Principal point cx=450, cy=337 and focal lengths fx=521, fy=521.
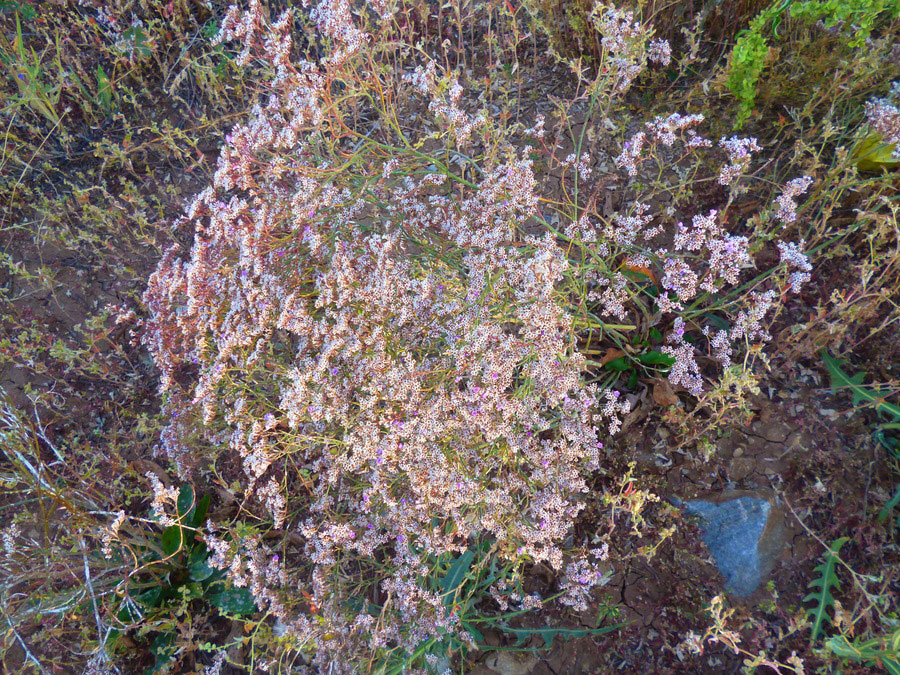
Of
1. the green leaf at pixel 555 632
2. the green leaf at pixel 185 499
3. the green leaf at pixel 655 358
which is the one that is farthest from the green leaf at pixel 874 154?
the green leaf at pixel 185 499

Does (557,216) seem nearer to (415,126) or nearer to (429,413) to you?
(415,126)

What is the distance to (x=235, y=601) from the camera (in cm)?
270

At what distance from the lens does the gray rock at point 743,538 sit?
7.62ft

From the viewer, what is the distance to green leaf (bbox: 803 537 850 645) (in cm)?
208

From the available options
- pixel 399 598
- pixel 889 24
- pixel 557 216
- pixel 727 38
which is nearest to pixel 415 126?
pixel 557 216

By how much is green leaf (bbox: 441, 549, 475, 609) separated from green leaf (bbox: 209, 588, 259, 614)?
3.34 feet

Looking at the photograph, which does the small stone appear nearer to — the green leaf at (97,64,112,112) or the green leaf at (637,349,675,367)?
the green leaf at (637,349,675,367)

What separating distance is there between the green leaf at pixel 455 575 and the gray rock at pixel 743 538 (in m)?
1.11

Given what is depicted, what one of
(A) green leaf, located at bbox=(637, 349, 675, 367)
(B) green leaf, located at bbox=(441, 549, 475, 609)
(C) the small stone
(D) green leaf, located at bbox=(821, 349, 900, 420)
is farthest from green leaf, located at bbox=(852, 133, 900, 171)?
(C) the small stone

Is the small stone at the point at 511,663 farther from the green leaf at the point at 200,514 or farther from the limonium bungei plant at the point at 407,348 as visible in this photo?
the green leaf at the point at 200,514

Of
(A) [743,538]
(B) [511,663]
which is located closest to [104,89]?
(B) [511,663]

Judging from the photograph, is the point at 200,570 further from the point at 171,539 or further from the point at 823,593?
the point at 823,593

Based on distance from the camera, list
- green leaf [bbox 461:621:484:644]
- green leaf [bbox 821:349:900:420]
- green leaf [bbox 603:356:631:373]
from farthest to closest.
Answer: green leaf [bbox 603:356:631:373] → green leaf [bbox 461:621:484:644] → green leaf [bbox 821:349:900:420]

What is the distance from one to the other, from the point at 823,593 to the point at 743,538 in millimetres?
335
